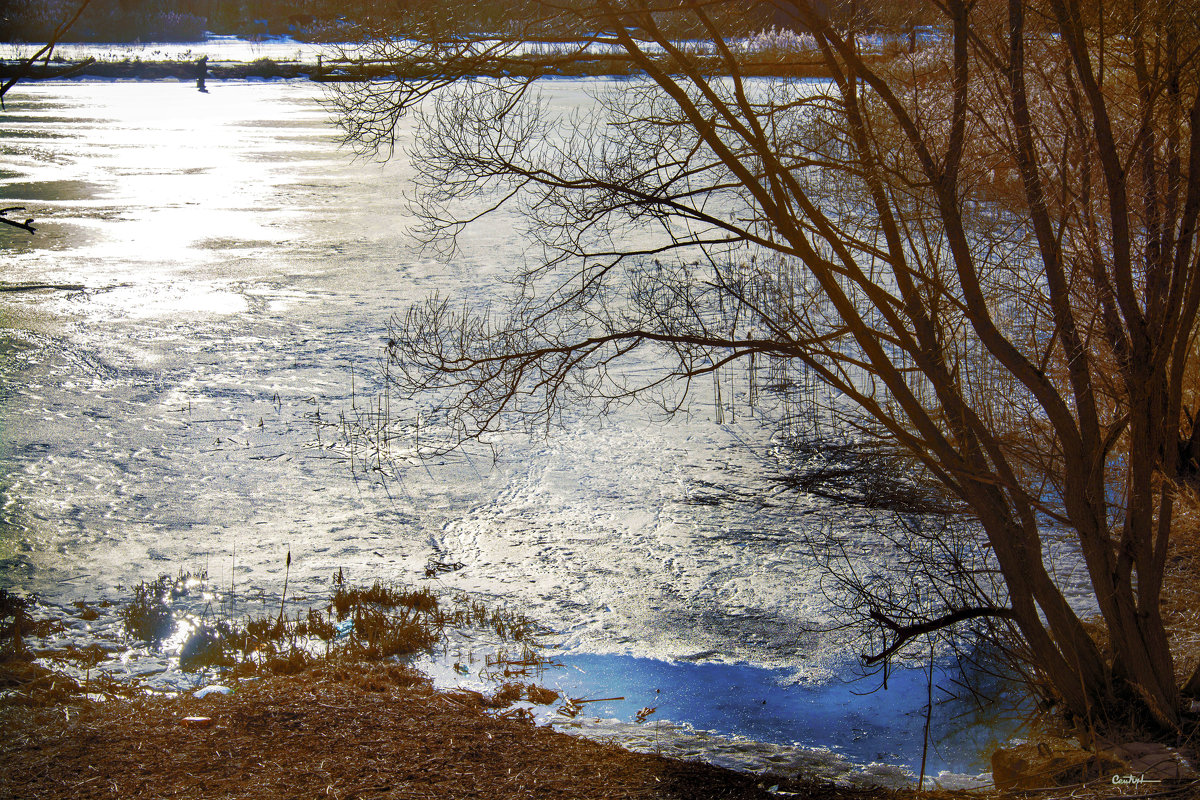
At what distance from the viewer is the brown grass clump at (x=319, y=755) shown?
3299mm

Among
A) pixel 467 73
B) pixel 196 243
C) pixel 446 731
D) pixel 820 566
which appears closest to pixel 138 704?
pixel 446 731

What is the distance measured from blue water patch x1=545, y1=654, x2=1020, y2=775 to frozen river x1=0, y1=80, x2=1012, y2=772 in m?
0.02

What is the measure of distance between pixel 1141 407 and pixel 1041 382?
0.48 meters

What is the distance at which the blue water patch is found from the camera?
452 centimetres

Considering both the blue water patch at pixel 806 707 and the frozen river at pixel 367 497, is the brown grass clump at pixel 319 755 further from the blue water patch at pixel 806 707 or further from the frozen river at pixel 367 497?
the frozen river at pixel 367 497

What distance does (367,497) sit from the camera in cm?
703

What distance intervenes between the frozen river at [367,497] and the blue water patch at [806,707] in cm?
2

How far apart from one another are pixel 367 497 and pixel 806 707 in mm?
3545

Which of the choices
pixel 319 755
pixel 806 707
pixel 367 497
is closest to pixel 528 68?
pixel 319 755

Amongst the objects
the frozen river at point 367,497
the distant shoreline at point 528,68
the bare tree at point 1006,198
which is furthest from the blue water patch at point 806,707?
the distant shoreline at point 528,68

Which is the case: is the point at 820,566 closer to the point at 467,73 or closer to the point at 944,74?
the point at 944,74

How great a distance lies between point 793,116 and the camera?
16.3ft
